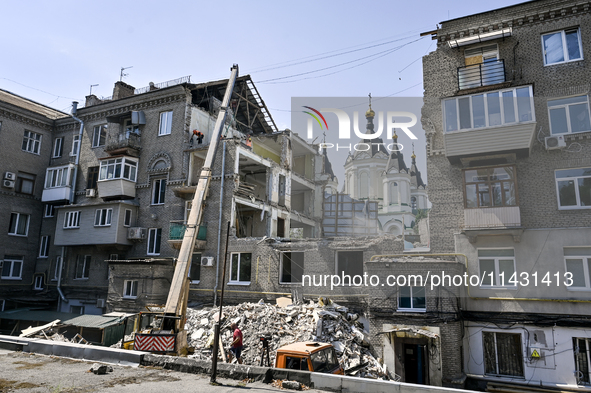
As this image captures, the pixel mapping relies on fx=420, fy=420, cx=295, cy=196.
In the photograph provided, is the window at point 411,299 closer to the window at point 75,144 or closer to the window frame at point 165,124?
the window frame at point 165,124

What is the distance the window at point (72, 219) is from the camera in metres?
30.3

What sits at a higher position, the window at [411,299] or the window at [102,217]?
the window at [102,217]

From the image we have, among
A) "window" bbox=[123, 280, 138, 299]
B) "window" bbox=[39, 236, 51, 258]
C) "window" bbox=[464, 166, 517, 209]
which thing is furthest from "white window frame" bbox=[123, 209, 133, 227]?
"window" bbox=[464, 166, 517, 209]

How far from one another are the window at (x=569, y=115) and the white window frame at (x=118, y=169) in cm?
2589

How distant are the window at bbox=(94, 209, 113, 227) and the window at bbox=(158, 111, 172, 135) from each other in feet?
21.6

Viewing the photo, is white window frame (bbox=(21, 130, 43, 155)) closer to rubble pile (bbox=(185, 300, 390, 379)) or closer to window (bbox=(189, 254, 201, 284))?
window (bbox=(189, 254, 201, 284))

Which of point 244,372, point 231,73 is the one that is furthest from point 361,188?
point 244,372

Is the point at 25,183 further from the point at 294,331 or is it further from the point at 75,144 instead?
the point at 294,331

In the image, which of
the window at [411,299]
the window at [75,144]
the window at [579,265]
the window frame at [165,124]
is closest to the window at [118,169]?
the window frame at [165,124]

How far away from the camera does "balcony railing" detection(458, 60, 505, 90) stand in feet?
66.2

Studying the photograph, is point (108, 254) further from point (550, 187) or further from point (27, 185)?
point (550, 187)

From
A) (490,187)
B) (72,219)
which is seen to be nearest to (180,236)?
(72,219)

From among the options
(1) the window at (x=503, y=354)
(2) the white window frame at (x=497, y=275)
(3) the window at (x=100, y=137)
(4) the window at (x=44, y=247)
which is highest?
(3) the window at (x=100, y=137)

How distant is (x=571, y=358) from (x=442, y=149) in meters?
10.3
